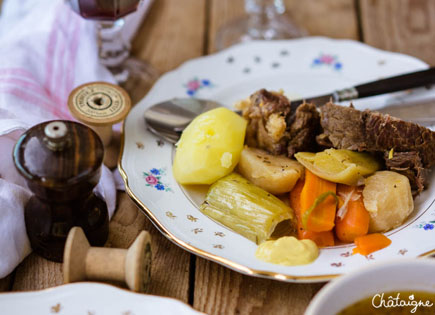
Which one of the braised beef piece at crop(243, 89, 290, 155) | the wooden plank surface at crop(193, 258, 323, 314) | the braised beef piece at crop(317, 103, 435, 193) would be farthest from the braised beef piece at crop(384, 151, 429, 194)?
the wooden plank surface at crop(193, 258, 323, 314)

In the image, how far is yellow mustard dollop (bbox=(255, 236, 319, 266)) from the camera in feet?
5.84

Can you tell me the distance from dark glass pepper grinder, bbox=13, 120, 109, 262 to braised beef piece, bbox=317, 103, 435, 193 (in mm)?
923

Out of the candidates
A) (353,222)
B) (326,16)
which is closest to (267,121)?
(353,222)

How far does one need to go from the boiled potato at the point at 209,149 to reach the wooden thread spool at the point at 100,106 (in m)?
0.29

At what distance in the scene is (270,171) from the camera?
2.06 meters

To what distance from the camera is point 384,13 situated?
331 cm

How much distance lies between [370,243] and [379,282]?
0.33 m

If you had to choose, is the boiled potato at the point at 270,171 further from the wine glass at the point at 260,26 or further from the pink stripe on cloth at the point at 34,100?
the wine glass at the point at 260,26

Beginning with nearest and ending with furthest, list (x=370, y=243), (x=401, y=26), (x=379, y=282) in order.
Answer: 1. (x=379, y=282)
2. (x=370, y=243)
3. (x=401, y=26)

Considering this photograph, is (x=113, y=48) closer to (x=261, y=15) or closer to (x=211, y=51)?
(x=211, y=51)

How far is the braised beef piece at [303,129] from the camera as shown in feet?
7.16

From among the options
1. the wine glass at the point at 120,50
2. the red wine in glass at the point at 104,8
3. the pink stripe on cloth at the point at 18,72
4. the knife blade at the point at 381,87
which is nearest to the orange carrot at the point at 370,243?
the knife blade at the point at 381,87

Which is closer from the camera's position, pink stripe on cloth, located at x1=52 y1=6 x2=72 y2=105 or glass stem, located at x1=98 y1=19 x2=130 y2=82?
pink stripe on cloth, located at x1=52 y1=6 x2=72 y2=105

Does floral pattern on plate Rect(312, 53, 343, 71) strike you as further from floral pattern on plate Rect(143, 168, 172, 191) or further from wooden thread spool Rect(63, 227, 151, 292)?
wooden thread spool Rect(63, 227, 151, 292)
